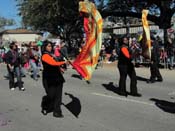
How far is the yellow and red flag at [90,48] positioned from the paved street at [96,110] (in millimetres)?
985

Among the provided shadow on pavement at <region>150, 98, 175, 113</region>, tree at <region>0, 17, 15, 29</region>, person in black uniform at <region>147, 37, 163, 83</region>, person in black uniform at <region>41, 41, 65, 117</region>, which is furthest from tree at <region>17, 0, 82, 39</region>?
tree at <region>0, 17, 15, 29</region>

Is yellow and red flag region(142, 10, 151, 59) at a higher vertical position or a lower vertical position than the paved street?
higher

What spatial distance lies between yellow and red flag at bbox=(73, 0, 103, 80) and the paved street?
985mm

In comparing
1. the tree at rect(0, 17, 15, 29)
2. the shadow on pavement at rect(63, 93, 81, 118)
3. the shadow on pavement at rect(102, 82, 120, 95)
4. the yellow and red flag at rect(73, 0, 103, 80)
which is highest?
the tree at rect(0, 17, 15, 29)

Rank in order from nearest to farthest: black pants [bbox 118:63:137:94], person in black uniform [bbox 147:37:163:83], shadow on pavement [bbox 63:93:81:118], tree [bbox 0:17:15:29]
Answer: shadow on pavement [bbox 63:93:81:118] → black pants [bbox 118:63:137:94] → person in black uniform [bbox 147:37:163:83] → tree [bbox 0:17:15:29]

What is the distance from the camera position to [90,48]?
460 inches

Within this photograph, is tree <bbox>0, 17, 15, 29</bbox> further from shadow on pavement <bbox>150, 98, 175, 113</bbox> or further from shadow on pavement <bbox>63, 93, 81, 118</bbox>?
shadow on pavement <bbox>150, 98, 175, 113</bbox>

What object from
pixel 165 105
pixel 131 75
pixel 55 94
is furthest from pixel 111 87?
pixel 55 94

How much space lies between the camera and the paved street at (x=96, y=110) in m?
9.64

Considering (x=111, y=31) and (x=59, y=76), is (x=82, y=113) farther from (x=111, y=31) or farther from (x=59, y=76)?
(x=111, y=31)

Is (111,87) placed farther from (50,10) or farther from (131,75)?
(50,10)

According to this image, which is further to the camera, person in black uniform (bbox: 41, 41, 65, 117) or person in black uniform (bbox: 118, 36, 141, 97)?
person in black uniform (bbox: 118, 36, 141, 97)

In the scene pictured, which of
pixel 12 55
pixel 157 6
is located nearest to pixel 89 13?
pixel 12 55

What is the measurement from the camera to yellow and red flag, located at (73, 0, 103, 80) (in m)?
11.5
